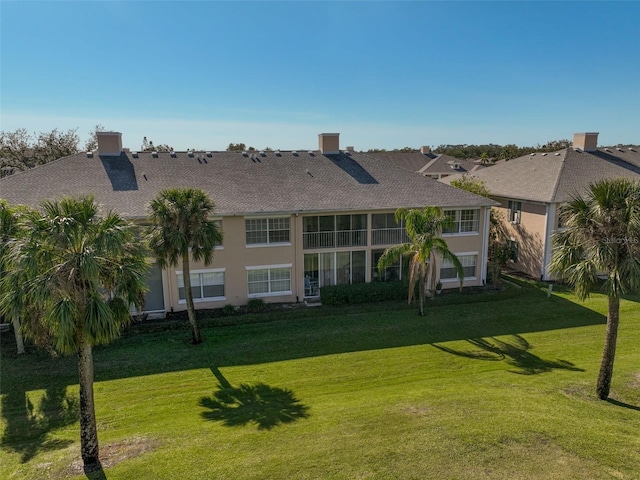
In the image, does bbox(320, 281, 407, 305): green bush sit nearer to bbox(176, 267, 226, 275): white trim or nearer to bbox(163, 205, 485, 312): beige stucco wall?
bbox(163, 205, 485, 312): beige stucco wall

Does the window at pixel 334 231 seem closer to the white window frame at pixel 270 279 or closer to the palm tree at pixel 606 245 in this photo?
the white window frame at pixel 270 279

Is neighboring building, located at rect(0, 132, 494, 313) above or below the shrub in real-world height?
above

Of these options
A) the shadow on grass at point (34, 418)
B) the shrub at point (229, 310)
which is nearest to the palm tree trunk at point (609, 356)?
the shadow on grass at point (34, 418)

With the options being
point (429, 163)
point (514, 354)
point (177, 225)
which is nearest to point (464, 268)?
point (514, 354)

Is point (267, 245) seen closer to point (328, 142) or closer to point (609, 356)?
point (328, 142)

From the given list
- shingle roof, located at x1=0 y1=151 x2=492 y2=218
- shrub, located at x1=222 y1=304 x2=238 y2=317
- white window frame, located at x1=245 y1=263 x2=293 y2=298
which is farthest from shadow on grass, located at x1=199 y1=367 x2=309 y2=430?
shingle roof, located at x1=0 y1=151 x2=492 y2=218

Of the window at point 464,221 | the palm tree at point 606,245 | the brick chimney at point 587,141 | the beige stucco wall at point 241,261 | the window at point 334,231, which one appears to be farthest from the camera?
the brick chimney at point 587,141
